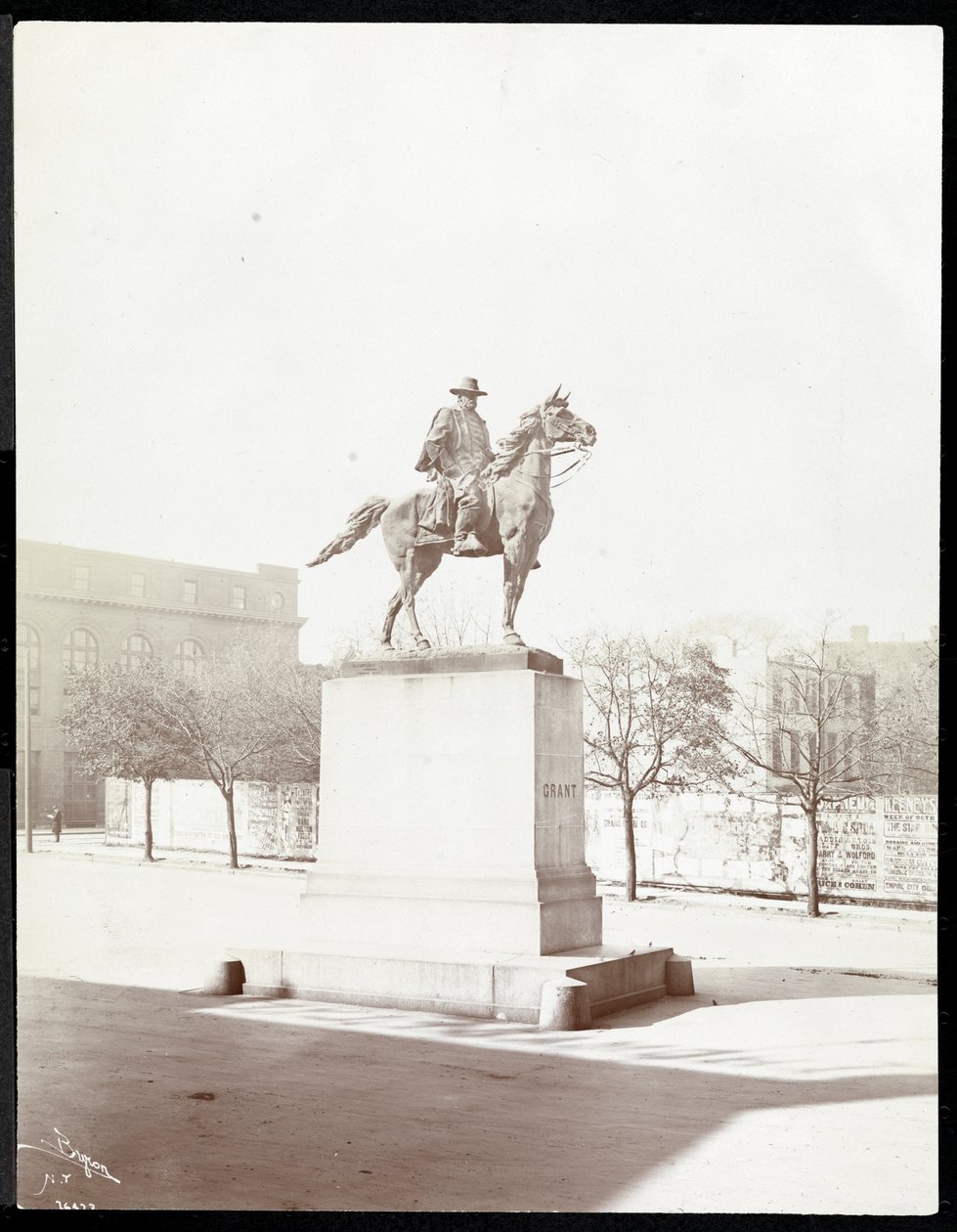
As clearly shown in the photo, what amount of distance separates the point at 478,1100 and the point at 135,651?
32.3 metres

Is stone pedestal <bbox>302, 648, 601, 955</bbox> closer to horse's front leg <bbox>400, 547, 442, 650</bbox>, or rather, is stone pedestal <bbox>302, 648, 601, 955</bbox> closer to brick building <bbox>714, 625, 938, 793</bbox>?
horse's front leg <bbox>400, 547, 442, 650</bbox>

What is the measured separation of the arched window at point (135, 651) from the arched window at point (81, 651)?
761 millimetres

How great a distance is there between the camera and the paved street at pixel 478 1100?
737cm

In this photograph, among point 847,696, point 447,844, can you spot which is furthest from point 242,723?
point 447,844

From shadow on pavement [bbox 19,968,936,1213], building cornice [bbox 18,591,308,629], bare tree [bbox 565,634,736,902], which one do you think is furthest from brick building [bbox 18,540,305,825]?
shadow on pavement [bbox 19,968,936,1213]

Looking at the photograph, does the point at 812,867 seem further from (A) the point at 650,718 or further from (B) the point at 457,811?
(B) the point at 457,811

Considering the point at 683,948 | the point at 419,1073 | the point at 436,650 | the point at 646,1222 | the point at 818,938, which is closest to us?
the point at 646,1222

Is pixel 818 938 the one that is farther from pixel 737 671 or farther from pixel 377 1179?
pixel 377 1179

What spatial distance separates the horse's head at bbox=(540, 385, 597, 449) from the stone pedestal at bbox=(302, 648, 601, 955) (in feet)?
6.85

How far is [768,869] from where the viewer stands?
26.2 m

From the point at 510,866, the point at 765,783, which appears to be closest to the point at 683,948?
the point at 510,866

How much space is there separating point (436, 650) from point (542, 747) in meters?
1.47

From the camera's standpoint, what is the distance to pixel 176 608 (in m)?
39.9

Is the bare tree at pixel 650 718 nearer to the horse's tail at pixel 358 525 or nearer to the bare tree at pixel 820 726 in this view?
the bare tree at pixel 820 726
